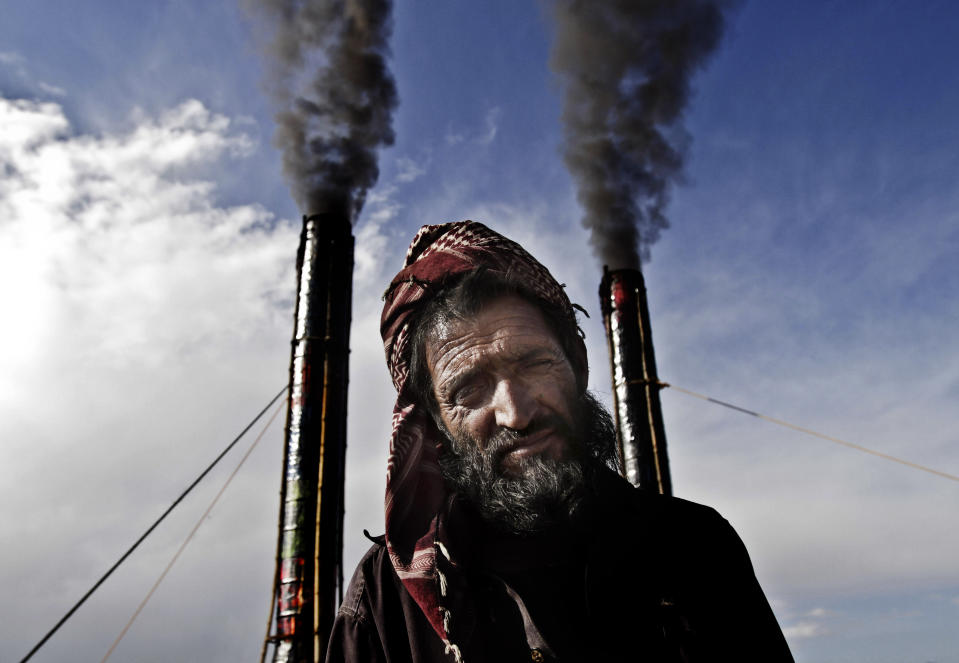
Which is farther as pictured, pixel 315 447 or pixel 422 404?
pixel 315 447

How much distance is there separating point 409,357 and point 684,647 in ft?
4.06

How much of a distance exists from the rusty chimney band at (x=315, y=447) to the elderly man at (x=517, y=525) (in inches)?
208

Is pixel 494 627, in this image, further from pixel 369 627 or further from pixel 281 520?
pixel 281 520

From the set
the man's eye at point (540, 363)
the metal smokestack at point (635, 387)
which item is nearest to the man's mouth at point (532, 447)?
the man's eye at point (540, 363)

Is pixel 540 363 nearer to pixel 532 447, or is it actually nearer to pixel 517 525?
pixel 532 447

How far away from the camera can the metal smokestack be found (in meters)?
9.50

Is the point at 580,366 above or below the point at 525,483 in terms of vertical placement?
above

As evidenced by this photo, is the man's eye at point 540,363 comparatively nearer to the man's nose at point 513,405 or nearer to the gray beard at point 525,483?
the man's nose at point 513,405

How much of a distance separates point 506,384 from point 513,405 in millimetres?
82

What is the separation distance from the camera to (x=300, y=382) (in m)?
7.38

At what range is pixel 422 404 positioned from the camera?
6.73 feet

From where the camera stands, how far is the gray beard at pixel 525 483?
1.72m

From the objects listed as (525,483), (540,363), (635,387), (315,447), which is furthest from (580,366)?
(635,387)

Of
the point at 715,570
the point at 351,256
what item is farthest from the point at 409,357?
the point at 351,256
